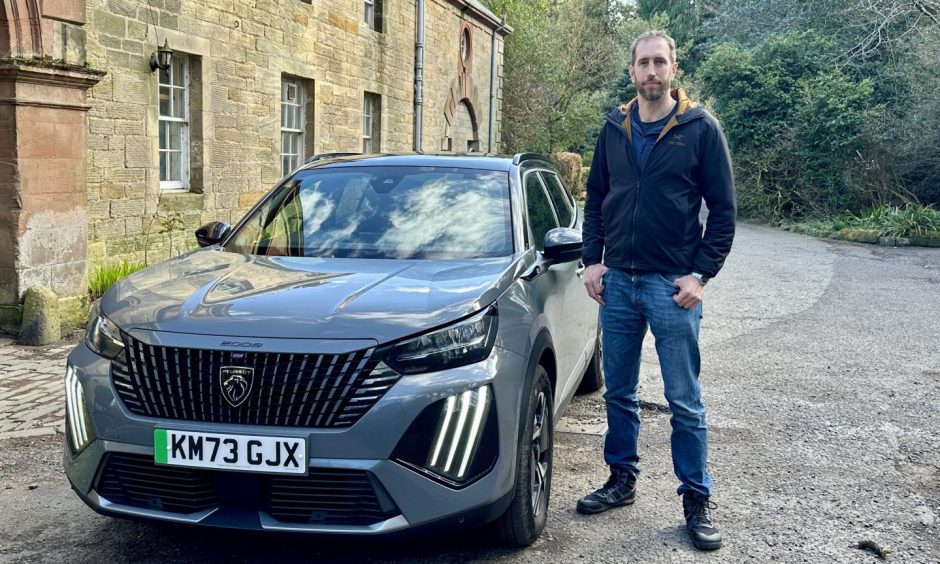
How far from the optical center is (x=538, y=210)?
16.8 feet

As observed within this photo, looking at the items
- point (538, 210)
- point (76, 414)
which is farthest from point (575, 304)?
point (76, 414)

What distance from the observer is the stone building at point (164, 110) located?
8609mm

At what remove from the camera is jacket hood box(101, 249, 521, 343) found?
11.0ft

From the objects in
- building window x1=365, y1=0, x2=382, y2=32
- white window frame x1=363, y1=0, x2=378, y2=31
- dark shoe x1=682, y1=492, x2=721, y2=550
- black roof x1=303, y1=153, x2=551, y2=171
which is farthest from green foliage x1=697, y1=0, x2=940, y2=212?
dark shoe x1=682, y1=492, x2=721, y2=550

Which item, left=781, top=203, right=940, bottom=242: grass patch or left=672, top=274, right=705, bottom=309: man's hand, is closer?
left=672, top=274, right=705, bottom=309: man's hand

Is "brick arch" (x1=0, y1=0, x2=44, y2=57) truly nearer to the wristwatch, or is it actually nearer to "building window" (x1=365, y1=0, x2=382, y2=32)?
the wristwatch

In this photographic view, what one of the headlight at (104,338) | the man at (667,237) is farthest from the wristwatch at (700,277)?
the headlight at (104,338)

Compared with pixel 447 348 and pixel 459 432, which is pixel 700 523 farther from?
pixel 447 348

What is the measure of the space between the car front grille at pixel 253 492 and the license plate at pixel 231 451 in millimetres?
45

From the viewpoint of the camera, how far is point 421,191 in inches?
191

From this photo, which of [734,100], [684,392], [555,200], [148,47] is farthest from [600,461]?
[734,100]

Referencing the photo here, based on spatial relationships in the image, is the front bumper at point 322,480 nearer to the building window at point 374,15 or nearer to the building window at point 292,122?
the building window at point 292,122

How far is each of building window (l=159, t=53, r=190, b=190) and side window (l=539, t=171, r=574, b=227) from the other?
7.22 metres

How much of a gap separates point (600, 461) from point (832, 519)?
129cm
